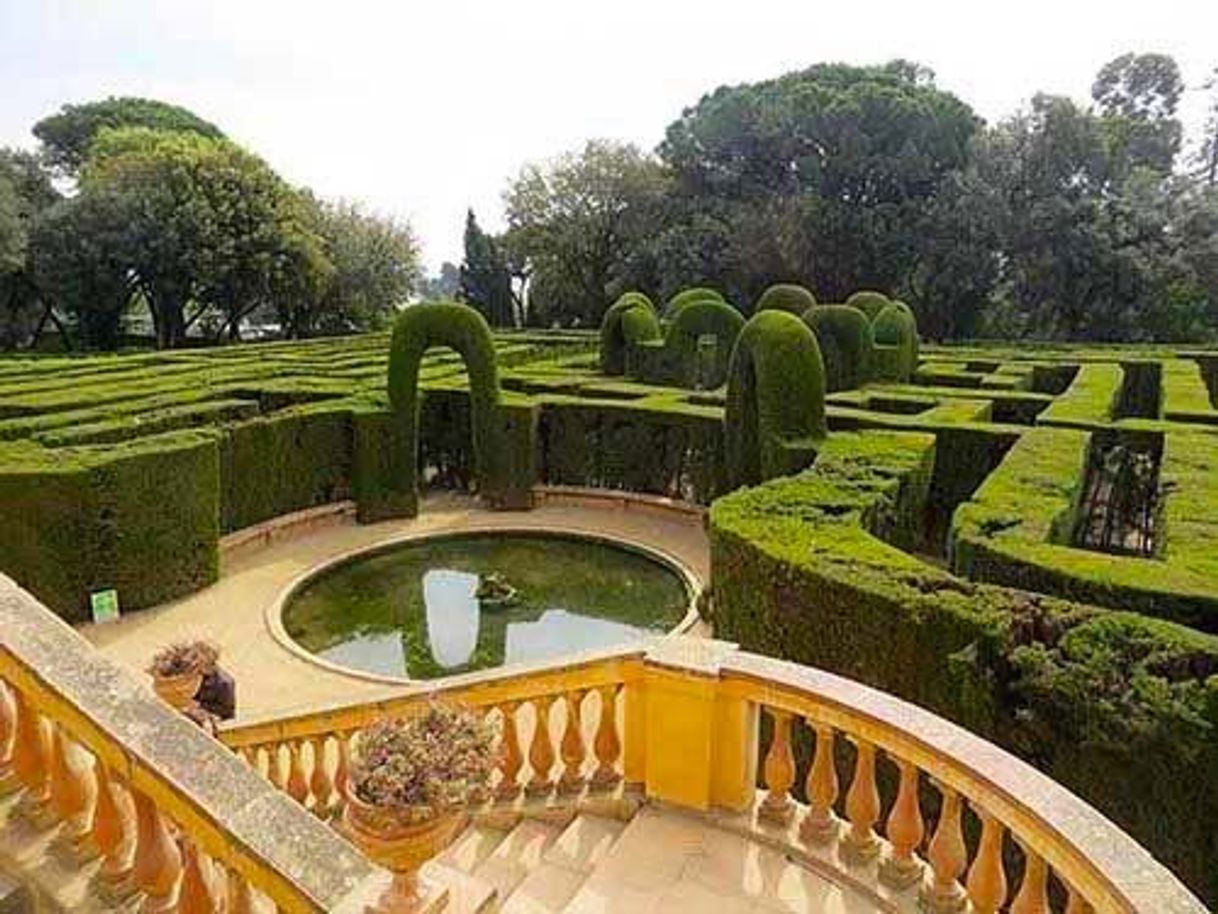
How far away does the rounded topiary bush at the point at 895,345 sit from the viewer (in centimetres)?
1883

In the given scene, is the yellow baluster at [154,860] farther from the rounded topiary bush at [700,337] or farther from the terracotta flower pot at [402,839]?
the rounded topiary bush at [700,337]

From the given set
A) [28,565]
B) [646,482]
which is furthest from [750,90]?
[28,565]

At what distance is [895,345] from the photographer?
63.5ft

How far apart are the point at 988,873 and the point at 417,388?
12.5m

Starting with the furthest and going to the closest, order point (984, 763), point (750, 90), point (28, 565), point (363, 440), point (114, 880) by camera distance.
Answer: point (750, 90), point (363, 440), point (28, 565), point (984, 763), point (114, 880)

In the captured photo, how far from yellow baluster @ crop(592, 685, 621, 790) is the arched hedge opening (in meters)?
10.2

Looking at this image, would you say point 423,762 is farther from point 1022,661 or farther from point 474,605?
point 474,605

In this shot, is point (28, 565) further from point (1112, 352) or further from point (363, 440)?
point (1112, 352)

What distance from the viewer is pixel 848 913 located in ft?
11.6

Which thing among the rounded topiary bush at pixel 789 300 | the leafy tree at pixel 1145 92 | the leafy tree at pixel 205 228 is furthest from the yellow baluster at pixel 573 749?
the leafy tree at pixel 1145 92

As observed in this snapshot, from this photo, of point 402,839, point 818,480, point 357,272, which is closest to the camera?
point 402,839

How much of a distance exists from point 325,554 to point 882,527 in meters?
7.94

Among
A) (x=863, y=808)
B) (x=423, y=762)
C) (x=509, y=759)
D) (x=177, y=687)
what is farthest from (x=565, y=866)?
(x=177, y=687)

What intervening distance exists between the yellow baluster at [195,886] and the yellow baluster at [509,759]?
2441mm
